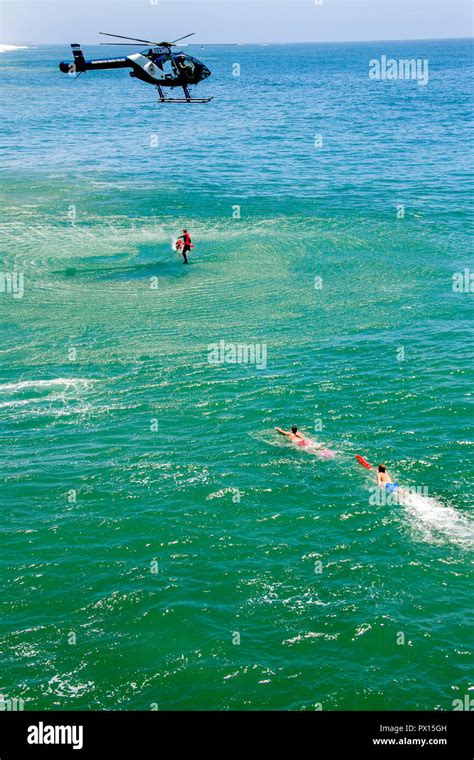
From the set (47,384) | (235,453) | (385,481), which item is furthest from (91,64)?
(385,481)

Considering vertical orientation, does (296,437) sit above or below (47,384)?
below

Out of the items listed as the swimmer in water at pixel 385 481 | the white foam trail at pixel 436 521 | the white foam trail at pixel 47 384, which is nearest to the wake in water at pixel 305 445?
the swimmer in water at pixel 385 481

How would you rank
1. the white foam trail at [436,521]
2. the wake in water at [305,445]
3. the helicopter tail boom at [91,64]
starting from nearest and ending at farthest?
1. the white foam trail at [436,521]
2. the wake in water at [305,445]
3. the helicopter tail boom at [91,64]

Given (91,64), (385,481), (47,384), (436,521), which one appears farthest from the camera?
(91,64)

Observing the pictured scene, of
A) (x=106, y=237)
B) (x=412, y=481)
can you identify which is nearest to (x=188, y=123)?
(x=106, y=237)

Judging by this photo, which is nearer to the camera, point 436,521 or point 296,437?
point 436,521

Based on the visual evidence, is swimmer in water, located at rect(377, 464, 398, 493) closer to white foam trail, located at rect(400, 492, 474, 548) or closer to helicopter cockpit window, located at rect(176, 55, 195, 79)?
white foam trail, located at rect(400, 492, 474, 548)

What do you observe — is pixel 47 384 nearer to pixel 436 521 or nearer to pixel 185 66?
pixel 436 521

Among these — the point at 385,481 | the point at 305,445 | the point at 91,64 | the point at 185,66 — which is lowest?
the point at 385,481

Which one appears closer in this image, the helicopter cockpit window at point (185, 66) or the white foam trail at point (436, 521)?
the white foam trail at point (436, 521)

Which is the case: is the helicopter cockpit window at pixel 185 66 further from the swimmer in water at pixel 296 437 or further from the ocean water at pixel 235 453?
the swimmer in water at pixel 296 437
